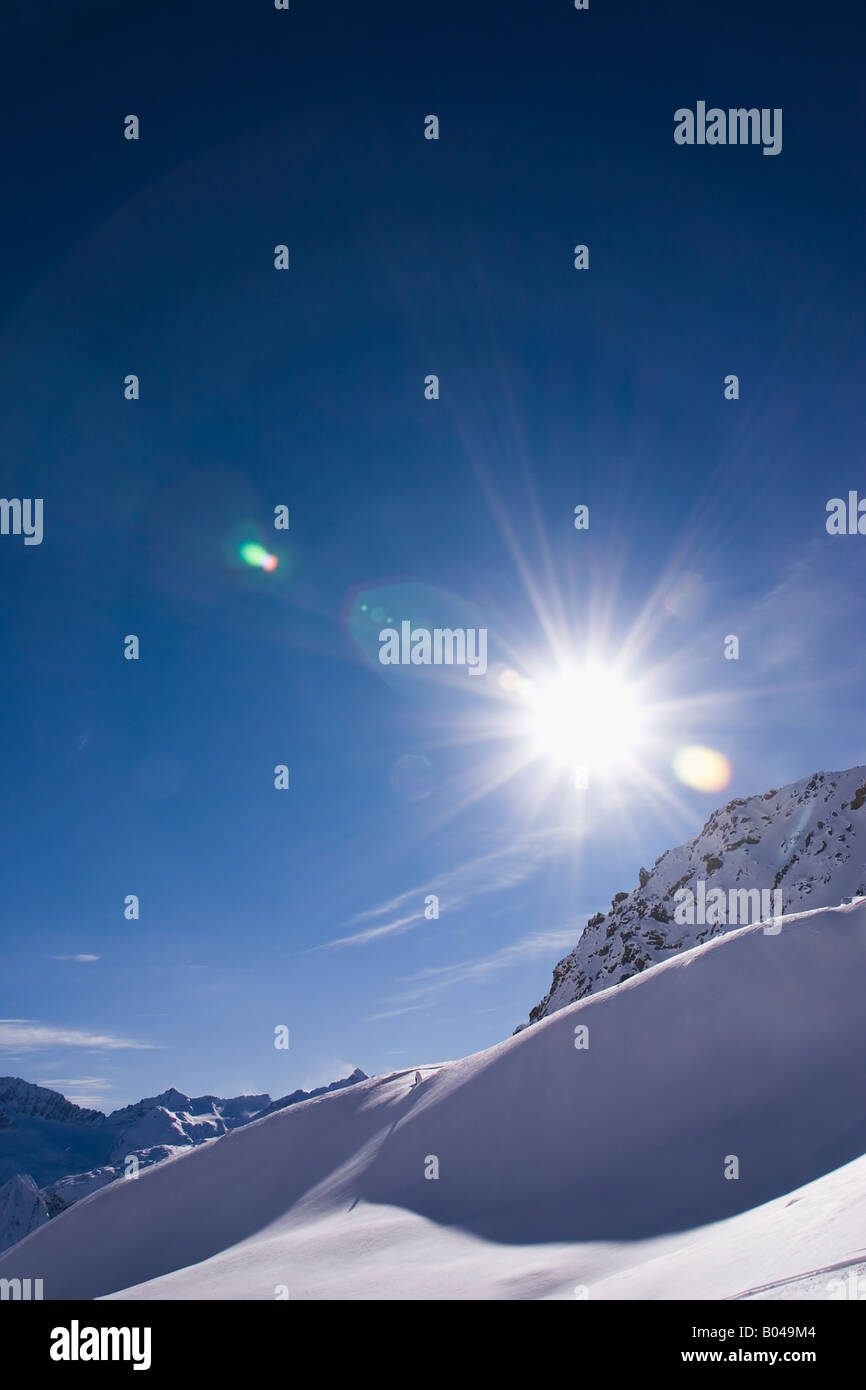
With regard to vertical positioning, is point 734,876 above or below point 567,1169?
above

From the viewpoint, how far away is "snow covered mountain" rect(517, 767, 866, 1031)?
98250 mm

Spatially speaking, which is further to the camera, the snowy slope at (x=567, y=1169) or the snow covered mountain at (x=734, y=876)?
the snow covered mountain at (x=734, y=876)

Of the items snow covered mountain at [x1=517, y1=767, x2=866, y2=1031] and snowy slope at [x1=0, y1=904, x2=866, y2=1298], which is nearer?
snowy slope at [x1=0, y1=904, x2=866, y2=1298]

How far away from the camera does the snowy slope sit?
12.8m

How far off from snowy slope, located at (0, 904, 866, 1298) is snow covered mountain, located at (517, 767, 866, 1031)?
76.2 m

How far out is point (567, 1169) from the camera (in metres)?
17.2

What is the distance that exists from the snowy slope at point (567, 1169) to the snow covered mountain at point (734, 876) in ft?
250

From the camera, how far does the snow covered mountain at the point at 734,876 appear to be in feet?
322

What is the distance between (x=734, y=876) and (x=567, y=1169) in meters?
103

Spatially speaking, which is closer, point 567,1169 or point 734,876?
point 567,1169

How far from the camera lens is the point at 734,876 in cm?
11131

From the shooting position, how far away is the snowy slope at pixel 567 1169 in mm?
12812
